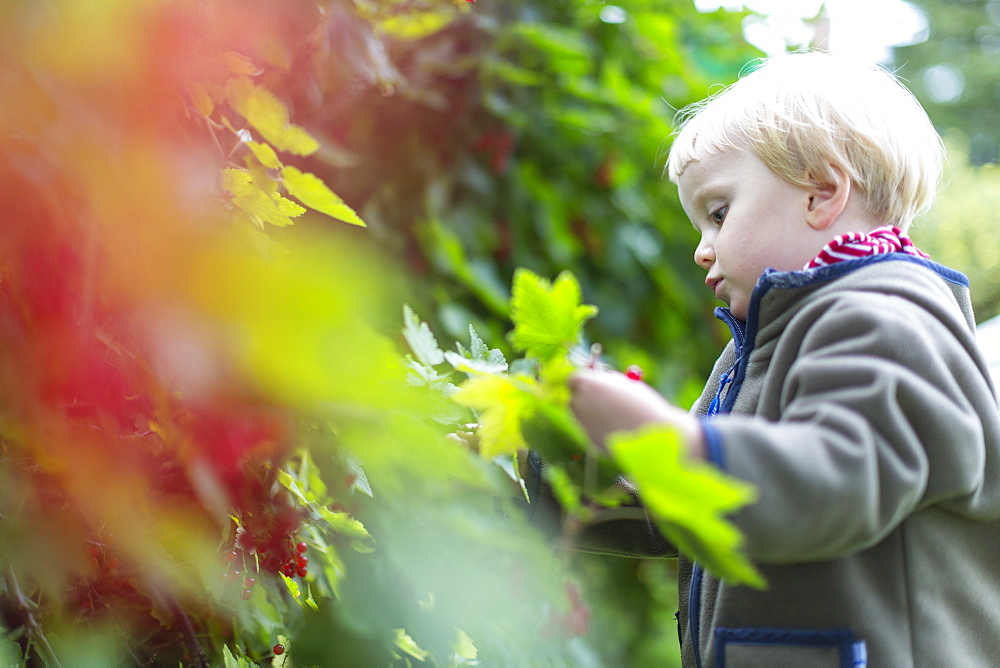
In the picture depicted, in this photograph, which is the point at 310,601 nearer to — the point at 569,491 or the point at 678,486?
the point at 569,491

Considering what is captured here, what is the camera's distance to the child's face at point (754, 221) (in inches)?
28.6

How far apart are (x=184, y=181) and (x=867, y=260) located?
51 cm

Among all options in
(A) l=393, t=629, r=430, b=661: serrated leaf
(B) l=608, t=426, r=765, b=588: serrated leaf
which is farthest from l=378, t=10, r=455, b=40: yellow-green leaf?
(B) l=608, t=426, r=765, b=588: serrated leaf

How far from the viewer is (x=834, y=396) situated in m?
0.50

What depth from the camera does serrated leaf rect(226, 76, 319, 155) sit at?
661 millimetres

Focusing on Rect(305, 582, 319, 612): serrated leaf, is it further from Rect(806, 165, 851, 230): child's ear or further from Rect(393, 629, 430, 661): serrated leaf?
Rect(806, 165, 851, 230): child's ear

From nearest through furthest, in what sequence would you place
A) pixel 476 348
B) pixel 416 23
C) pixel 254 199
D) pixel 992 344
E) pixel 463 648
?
1. pixel 254 199
2. pixel 476 348
3. pixel 463 648
4. pixel 992 344
5. pixel 416 23

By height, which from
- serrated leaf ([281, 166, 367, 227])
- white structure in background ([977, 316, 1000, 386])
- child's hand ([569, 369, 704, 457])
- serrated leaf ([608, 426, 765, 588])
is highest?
serrated leaf ([608, 426, 765, 588])

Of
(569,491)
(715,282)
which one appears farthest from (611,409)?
(715,282)

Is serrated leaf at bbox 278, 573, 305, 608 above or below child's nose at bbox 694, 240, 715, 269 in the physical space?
below

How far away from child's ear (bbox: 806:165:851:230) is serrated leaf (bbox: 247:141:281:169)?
44 centimetres

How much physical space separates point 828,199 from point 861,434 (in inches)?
12.4

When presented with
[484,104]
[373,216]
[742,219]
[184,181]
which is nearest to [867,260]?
[742,219]

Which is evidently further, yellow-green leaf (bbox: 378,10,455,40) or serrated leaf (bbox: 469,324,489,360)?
yellow-green leaf (bbox: 378,10,455,40)
